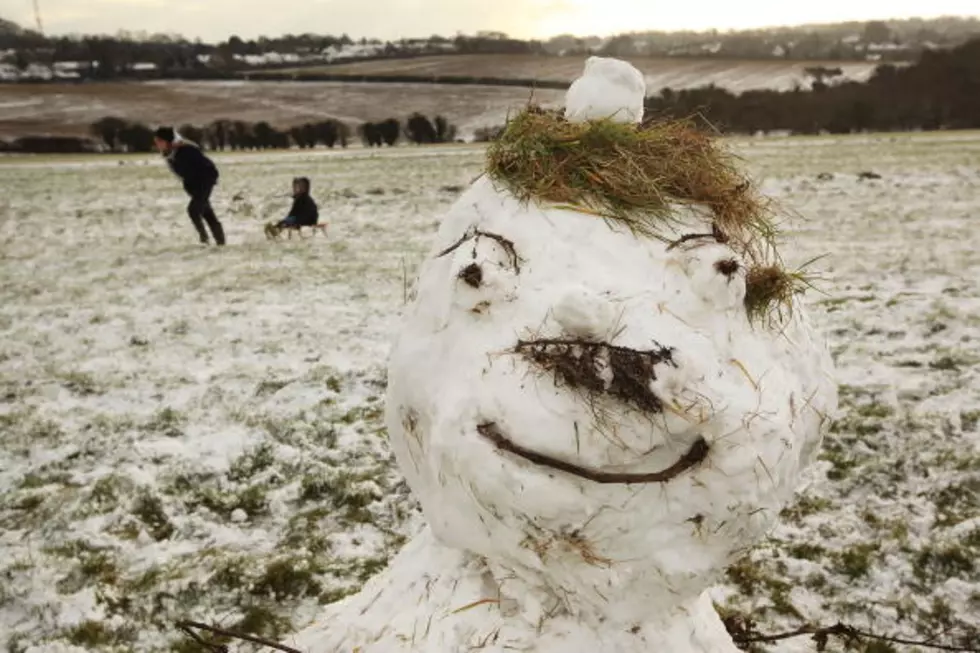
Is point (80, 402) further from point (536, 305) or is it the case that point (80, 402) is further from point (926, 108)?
point (926, 108)

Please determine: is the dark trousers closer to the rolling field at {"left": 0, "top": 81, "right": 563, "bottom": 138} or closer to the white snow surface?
the white snow surface

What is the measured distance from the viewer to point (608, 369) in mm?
1840

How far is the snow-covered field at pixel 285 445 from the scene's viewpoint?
3.84 meters

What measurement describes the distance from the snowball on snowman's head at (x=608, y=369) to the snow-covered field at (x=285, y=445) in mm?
1673

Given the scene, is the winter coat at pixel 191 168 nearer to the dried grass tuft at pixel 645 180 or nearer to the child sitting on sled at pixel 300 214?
the child sitting on sled at pixel 300 214

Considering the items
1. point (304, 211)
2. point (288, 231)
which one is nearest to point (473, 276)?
point (304, 211)

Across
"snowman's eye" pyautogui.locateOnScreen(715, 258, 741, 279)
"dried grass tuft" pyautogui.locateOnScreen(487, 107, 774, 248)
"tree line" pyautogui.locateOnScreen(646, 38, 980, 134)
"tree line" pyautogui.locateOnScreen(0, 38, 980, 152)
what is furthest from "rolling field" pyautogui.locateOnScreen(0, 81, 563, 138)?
"snowman's eye" pyautogui.locateOnScreen(715, 258, 741, 279)

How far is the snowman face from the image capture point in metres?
1.86

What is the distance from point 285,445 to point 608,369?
396 cm

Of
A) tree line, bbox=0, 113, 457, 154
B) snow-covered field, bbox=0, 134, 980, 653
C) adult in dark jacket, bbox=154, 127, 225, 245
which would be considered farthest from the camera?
tree line, bbox=0, 113, 457, 154

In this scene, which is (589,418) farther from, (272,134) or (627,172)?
(272,134)

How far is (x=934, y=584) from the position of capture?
3.83 m

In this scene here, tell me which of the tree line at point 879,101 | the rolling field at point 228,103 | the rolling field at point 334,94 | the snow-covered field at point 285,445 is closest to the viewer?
the snow-covered field at point 285,445

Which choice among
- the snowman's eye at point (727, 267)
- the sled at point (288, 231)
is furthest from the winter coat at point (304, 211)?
the snowman's eye at point (727, 267)
